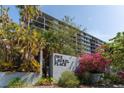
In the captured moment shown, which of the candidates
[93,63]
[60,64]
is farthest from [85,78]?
[60,64]

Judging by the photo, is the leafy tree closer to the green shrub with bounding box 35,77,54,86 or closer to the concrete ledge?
the green shrub with bounding box 35,77,54,86

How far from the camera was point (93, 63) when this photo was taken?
10.9 meters

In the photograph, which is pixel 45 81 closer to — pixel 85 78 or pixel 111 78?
pixel 85 78

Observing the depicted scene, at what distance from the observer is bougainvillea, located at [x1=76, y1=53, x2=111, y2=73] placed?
1092 cm

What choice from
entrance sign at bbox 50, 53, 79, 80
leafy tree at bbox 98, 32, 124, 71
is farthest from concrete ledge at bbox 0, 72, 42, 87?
leafy tree at bbox 98, 32, 124, 71

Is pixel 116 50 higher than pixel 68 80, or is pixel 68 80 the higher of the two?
pixel 116 50

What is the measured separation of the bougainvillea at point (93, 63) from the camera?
10922 mm

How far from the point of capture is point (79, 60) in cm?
1159

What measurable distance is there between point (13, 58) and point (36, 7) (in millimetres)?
1617

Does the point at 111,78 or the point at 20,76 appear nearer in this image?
the point at 20,76

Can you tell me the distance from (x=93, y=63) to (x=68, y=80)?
163cm

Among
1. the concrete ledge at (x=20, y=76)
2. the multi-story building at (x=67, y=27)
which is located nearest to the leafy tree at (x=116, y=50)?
the concrete ledge at (x=20, y=76)

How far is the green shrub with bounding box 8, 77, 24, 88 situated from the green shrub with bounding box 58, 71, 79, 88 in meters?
1.14
